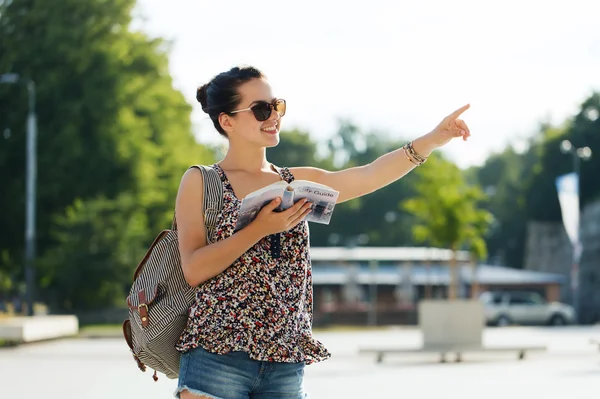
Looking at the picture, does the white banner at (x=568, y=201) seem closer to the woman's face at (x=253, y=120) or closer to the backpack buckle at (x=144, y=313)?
the woman's face at (x=253, y=120)

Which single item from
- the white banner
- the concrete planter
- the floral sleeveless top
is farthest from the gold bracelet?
the white banner

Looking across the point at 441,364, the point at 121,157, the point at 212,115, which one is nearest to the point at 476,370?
the point at 441,364

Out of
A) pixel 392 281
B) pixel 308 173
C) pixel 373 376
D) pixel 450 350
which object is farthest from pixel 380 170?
pixel 392 281

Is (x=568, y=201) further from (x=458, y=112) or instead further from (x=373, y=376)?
(x=458, y=112)

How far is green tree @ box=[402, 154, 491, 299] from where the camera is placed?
29.6 meters

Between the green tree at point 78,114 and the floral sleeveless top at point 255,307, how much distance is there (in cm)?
4133

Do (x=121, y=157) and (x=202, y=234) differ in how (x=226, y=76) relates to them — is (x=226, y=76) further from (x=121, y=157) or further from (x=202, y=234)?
(x=121, y=157)

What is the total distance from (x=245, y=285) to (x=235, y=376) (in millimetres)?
294

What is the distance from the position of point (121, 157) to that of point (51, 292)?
20.4 feet

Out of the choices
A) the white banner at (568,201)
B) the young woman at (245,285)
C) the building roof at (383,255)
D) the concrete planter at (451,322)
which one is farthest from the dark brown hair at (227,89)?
the building roof at (383,255)

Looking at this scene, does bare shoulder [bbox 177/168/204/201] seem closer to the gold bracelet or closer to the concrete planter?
the gold bracelet

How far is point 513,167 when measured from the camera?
116750mm

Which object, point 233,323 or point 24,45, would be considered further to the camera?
point 24,45

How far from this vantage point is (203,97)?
4.47 meters
